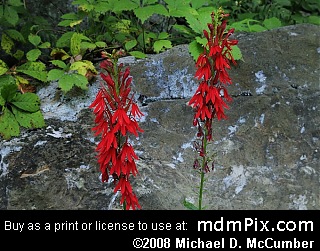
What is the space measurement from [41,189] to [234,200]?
1.19 meters

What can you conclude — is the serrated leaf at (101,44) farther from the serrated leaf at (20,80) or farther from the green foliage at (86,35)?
the serrated leaf at (20,80)

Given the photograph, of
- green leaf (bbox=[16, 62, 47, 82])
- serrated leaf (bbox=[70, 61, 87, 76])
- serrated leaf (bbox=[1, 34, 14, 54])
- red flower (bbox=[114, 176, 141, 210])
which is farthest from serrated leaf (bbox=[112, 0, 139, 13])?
red flower (bbox=[114, 176, 141, 210])

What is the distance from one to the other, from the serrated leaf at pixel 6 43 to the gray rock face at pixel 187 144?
575 millimetres

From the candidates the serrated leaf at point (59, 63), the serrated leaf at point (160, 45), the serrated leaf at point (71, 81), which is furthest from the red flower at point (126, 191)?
the serrated leaf at point (160, 45)

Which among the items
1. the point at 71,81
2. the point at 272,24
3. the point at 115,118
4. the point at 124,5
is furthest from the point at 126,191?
the point at 272,24

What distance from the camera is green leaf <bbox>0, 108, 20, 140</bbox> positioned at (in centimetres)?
318

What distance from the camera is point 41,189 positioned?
2908 millimetres

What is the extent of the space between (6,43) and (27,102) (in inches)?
32.9

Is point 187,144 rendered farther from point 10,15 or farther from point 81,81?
point 10,15

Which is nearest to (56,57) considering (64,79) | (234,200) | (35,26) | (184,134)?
(35,26)

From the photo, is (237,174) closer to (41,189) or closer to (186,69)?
(186,69)

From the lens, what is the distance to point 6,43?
394 centimetres

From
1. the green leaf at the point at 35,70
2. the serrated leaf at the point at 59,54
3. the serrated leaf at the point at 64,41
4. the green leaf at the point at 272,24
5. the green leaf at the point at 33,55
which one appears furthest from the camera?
the green leaf at the point at 272,24

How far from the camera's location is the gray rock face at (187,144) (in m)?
2.96
